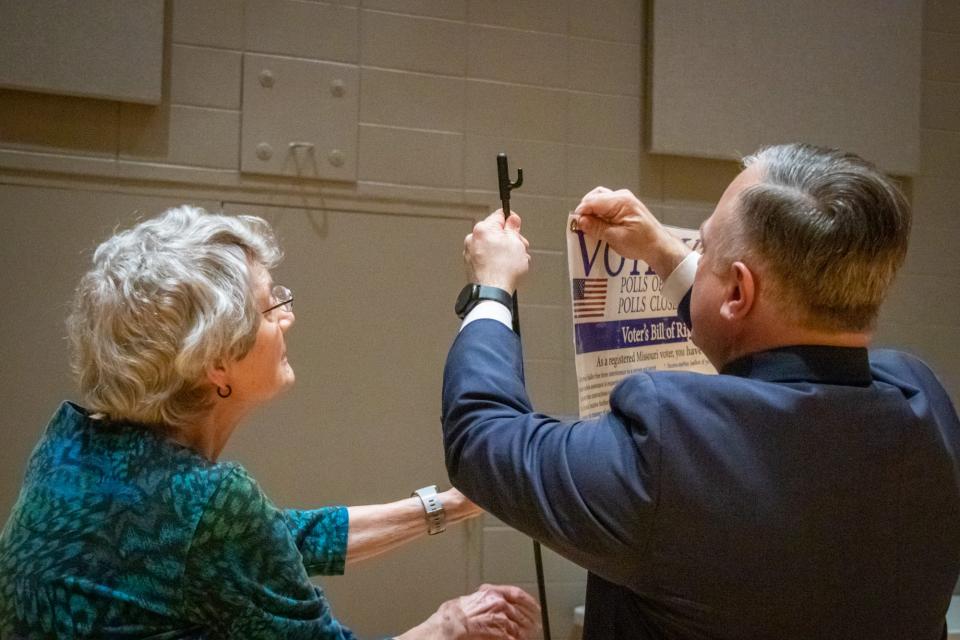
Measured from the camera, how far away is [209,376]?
51.8 inches

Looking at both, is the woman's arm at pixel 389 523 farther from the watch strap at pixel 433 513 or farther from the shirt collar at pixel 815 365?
the shirt collar at pixel 815 365

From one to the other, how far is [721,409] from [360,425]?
194cm

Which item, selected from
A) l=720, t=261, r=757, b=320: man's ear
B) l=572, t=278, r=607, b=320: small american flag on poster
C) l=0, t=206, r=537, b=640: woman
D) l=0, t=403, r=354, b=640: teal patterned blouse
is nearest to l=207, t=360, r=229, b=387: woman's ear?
l=0, t=206, r=537, b=640: woman

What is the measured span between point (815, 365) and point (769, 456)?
5.1 inches

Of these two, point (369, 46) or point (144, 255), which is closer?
point (144, 255)

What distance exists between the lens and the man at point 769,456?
995 millimetres

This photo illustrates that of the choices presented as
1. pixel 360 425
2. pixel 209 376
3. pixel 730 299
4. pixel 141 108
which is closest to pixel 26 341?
pixel 141 108

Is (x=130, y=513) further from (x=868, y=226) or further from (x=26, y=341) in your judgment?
(x=26, y=341)

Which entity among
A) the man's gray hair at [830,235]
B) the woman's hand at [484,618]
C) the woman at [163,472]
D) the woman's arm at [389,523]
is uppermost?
the man's gray hair at [830,235]

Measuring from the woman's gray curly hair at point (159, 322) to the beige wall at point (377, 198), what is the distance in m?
1.44

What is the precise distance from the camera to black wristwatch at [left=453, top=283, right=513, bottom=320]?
1.26m

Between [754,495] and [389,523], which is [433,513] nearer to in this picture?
[389,523]

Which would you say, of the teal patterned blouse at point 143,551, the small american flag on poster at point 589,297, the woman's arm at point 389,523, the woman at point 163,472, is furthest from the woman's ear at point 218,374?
the small american flag on poster at point 589,297

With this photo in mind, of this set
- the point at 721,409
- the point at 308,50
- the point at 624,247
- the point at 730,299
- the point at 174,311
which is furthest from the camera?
the point at 308,50
